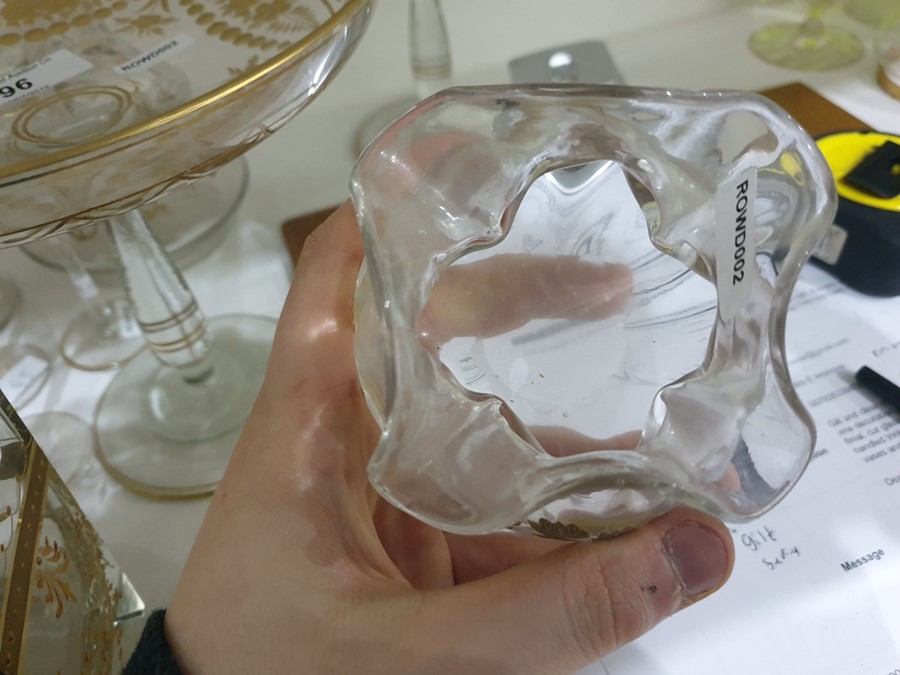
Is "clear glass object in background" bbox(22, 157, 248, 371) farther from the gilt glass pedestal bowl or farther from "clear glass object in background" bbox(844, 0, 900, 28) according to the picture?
"clear glass object in background" bbox(844, 0, 900, 28)

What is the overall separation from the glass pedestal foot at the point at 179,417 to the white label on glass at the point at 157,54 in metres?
0.12

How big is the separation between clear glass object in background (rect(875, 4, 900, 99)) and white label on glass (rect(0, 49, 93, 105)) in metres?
0.44

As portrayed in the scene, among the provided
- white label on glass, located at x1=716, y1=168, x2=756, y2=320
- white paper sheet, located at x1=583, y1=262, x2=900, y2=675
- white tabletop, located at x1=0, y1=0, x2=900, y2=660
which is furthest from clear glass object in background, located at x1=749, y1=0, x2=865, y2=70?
white label on glass, located at x1=716, y1=168, x2=756, y2=320

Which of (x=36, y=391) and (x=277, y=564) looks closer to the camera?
(x=277, y=564)

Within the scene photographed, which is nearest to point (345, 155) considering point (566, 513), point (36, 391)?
point (36, 391)

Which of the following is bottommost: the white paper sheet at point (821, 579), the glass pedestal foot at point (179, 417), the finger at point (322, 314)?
the white paper sheet at point (821, 579)

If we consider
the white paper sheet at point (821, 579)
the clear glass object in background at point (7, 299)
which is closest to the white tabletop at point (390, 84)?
the clear glass object in background at point (7, 299)

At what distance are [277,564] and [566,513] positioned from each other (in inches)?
3.3

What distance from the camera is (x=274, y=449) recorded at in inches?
9.4

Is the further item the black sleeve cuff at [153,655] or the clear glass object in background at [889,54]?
the clear glass object in background at [889,54]

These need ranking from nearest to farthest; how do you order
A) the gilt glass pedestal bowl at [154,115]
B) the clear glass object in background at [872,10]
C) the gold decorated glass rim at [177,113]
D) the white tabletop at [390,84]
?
the gold decorated glass rim at [177,113] → the gilt glass pedestal bowl at [154,115] → the white tabletop at [390,84] → the clear glass object in background at [872,10]

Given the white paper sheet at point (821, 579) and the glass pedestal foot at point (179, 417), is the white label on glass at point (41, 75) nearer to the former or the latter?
the glass pedestal foot at point (179, 417)

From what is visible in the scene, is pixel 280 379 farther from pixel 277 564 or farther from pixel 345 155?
pixel 345 155

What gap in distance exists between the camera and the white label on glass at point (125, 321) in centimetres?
38
